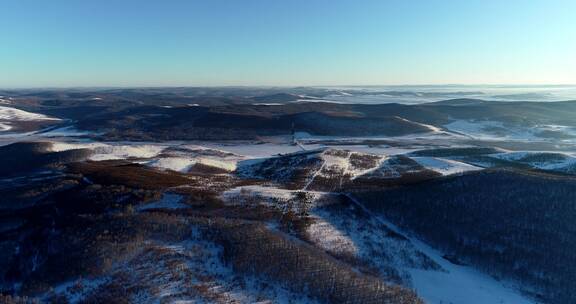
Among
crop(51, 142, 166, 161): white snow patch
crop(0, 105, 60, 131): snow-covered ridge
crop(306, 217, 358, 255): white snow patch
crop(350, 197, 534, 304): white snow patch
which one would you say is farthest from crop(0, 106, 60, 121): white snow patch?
crop(350, 197, 534, 304): white snow patch

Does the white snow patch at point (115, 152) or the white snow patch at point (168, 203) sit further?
the white snow patch at point (115, 152)

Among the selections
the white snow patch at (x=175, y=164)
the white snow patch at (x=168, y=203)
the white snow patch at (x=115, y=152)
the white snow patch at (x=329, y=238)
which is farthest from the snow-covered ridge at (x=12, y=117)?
the white snow patch at (x=329, y=238)

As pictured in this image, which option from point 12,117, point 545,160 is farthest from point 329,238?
point 12,117

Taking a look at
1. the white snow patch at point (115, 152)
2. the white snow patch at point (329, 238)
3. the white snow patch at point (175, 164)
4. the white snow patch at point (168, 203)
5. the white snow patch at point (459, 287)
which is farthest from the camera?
the white snow patch at point (115, 152)

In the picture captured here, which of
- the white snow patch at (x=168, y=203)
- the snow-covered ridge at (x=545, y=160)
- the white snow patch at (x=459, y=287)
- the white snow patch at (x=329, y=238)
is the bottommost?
the white snow patch at (x=459, y=287)

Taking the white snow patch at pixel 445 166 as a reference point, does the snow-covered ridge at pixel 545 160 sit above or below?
above

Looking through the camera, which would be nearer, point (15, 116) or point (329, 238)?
point (329, 238)

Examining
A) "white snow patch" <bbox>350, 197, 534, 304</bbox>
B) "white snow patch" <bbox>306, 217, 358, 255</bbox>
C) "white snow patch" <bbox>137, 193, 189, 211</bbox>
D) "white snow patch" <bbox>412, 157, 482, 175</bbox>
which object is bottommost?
"white snow patch" <bbox>350, 197, 534, 304</bbox>

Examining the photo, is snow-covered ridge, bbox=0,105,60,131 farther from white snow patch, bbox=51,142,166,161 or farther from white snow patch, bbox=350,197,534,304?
white snow patch, bbox=350,197,534,304

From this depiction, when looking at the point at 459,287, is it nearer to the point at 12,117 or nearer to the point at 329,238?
the point at 329,238

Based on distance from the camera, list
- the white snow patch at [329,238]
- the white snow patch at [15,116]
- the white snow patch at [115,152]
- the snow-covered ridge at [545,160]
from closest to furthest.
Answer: the white snow patch at [329,238], the snow-covered ridge at [545,160], the white snow patch at [115,152], the white snow patch at [15,116]

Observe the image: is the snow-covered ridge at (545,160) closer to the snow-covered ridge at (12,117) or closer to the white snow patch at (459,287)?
the white snow patch at (459,287)
